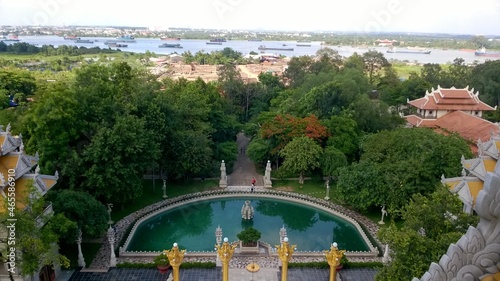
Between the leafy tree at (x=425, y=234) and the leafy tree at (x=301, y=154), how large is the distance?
1082 centimetres

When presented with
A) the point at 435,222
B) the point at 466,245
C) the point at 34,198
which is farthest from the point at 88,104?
the point at 466,245

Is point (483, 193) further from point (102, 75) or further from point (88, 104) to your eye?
point (102, 75)

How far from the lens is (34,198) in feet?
35.2

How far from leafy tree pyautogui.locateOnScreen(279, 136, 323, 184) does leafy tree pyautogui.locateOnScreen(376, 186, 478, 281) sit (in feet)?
35.5

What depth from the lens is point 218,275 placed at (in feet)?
47.7

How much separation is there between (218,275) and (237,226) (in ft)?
16.0

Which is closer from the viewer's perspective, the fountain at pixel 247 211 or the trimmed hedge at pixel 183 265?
the trimmed hedge at pixel 183 265

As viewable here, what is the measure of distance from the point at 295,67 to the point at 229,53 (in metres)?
51.9

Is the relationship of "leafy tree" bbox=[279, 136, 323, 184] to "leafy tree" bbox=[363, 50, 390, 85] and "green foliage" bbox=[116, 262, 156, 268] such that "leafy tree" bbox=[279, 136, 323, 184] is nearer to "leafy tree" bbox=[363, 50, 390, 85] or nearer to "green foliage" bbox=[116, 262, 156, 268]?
"green foliage" bbox=[116, 262, 156, 268]

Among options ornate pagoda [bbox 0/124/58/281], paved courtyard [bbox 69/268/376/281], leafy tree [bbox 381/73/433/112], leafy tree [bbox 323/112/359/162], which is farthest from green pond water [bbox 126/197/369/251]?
leafy tree [bbox 381/73/433/112]

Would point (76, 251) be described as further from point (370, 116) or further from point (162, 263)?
point (370, 116)

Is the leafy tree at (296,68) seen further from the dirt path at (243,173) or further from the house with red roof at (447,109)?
the dirt path at (243,173)

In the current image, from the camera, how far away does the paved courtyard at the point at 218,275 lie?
1425cm

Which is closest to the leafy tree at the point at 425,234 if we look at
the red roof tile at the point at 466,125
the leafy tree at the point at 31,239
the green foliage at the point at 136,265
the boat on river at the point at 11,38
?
the green foliage at the point at 136,265
